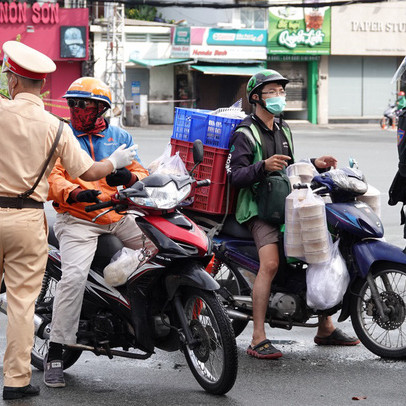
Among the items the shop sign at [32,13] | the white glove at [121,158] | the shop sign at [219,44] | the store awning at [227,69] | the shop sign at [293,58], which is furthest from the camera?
the shop sign at [293,58]

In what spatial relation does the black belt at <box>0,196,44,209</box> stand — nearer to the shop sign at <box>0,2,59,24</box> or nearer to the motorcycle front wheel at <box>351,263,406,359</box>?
the motorcycle front wheel at <box>351,263,406,359</box>

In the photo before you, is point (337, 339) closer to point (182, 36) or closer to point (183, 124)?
point (183, 124)

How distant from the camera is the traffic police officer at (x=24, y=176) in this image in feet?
15.4

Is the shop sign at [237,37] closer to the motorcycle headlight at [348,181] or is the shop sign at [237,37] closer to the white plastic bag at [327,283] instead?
the motorcycle headlight at [348,181]

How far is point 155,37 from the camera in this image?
137 feet

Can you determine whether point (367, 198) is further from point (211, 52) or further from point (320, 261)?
point (211, 52)

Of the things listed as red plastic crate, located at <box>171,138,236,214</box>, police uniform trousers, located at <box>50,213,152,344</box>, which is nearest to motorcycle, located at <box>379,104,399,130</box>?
red plastic crate, located at <box>171,138,236,214</box>

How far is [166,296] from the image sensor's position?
5.03 meters

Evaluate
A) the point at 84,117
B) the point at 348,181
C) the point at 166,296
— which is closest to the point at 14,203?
the point at 84,117

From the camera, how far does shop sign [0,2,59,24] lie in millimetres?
40438

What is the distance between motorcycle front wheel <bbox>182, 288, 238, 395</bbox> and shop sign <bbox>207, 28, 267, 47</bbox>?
37.3 metres

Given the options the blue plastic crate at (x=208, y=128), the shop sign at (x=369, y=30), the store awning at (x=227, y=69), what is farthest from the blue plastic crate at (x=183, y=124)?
the shop sign at (x=369, y=30)

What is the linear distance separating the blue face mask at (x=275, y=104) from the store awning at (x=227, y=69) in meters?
34.2

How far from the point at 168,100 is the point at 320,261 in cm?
3616
